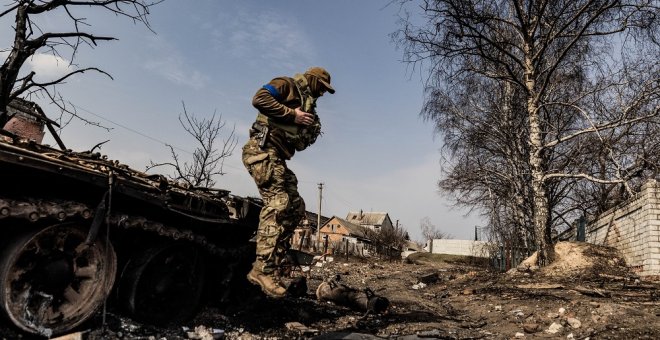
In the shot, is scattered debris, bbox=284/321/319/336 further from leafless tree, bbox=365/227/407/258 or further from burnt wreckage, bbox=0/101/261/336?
leafless tree, bbox=365/227/407/258

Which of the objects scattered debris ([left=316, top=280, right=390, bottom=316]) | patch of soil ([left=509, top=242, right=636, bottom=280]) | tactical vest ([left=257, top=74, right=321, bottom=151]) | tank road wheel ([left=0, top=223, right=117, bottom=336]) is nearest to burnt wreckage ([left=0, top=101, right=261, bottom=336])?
tank road wheel ([left=0, top=223, right=117, bottom=336])

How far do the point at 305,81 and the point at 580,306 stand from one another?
13.4 feet

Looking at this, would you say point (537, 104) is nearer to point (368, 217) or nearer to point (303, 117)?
point (303, 117)

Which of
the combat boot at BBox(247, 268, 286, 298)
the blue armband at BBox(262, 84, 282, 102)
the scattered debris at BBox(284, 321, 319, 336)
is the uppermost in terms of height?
the blue armband at BBox(262, 84, 282, 102)

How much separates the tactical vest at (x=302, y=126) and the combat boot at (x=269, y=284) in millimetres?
1284

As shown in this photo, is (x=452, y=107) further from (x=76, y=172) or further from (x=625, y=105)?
(x=76, y=172)

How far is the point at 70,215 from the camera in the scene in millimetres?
3244

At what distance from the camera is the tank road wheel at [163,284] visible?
3.76 m

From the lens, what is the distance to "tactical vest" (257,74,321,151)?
4.58 meters

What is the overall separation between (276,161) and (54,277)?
6.62 feet

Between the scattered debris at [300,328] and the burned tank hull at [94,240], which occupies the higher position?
the burned tank hull at [94,240]

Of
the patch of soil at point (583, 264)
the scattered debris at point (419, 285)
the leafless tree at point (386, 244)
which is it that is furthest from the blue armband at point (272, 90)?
the leafless tree at point (386, 244)

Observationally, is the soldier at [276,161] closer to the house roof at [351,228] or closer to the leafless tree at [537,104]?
the leafless tree at [537,104]

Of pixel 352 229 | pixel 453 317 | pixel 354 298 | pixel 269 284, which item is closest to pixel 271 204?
pixel 269 284
